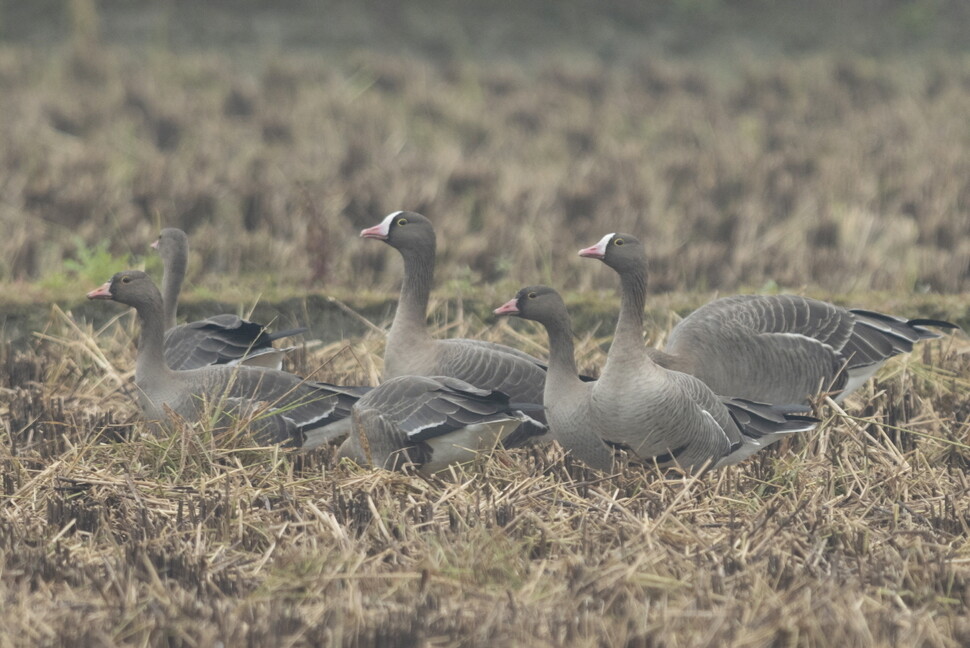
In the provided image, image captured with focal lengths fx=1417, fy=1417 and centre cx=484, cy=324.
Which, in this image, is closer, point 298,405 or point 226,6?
point 298,405

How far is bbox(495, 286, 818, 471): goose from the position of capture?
20.9 feet

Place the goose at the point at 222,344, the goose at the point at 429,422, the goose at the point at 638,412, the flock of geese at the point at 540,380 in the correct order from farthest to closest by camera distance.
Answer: the goose at the point at 222,344
the goose at the point at 429,422
the flock of geese at the point at 540,380
the goose at the point at 638,412

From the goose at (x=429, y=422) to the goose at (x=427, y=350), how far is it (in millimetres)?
325

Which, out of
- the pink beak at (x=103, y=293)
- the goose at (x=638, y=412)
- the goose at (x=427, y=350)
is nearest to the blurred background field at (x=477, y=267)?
the goose at (x=638, y=412)

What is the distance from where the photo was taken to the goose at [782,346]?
25.3ft

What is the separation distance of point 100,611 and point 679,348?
12.2ft

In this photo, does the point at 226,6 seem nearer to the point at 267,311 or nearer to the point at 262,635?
the point at 267,311

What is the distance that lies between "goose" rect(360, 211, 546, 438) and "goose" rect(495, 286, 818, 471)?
0.48 m

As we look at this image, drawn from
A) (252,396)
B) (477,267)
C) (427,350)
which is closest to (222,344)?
(252,396)

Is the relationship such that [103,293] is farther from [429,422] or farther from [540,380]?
[540,380]

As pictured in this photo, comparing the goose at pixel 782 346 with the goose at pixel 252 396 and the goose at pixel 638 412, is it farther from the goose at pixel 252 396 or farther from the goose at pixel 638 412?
the goose at pixel 252 396

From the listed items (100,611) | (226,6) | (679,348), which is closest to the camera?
(100,611)

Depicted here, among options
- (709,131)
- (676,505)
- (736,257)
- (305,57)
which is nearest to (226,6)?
(305,57)

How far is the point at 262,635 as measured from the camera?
4637 millimetres
